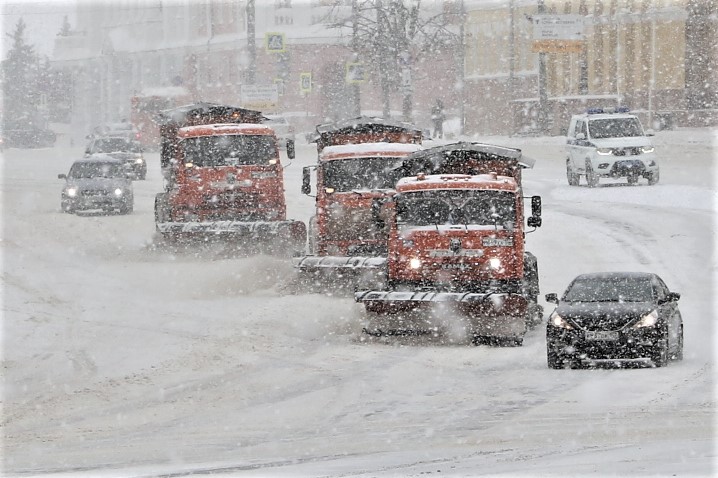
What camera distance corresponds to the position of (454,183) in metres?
20.2

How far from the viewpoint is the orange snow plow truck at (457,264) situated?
1891 centimetres

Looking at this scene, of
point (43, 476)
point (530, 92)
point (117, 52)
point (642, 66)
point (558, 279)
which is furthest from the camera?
point (117, 52)

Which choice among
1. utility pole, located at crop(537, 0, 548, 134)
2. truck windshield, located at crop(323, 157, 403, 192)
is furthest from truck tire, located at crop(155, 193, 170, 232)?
utility pole, located at crop(537, 0, 548, 134)

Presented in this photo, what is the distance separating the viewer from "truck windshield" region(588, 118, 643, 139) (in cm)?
3806

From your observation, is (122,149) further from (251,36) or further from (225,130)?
(225,130)

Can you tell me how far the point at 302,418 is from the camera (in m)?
13.9

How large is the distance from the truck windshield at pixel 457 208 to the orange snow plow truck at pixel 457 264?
1 centimetres

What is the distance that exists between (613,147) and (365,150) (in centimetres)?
1448

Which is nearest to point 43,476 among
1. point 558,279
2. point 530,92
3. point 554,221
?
point 558,279

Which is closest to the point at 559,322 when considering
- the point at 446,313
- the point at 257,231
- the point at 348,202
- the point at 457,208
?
the point at 446,313

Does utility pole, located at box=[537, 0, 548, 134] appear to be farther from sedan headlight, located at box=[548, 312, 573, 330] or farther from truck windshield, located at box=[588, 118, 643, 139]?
sedan headlight, located at box=[548, 312, 573, 330]

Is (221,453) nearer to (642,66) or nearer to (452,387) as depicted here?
(452,387)

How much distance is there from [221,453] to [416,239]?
26.3 ft

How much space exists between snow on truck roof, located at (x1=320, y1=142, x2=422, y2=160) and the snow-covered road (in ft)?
8.04
